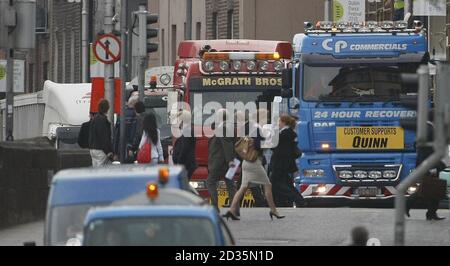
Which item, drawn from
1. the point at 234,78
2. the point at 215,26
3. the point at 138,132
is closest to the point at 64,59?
the point at 215,26

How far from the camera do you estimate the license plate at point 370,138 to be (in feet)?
92.0

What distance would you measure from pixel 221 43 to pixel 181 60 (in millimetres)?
1077

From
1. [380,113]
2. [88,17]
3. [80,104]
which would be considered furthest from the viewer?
[88,17]

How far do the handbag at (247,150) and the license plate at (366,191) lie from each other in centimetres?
612

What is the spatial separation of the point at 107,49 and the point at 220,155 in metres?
8.62

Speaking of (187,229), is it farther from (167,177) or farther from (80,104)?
(80,104)

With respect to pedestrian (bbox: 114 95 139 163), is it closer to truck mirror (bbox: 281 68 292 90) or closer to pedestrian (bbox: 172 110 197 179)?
truck mirror (bbox: 281 68 292 90)

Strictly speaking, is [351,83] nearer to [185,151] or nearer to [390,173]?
[390,173]

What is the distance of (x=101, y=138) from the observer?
25.8m

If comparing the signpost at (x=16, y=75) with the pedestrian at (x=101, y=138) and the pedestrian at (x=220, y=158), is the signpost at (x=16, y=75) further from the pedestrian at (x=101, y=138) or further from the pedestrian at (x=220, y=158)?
the pedestrian at (x=220, y=158)

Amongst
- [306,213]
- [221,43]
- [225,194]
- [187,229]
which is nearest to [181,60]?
[221,43]

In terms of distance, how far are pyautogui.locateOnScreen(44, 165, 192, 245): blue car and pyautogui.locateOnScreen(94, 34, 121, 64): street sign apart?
57.6 feet

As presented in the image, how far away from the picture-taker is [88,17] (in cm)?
5709

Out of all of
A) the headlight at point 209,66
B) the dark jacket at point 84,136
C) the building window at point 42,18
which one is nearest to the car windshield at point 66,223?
the dark jacket at point 84,136
